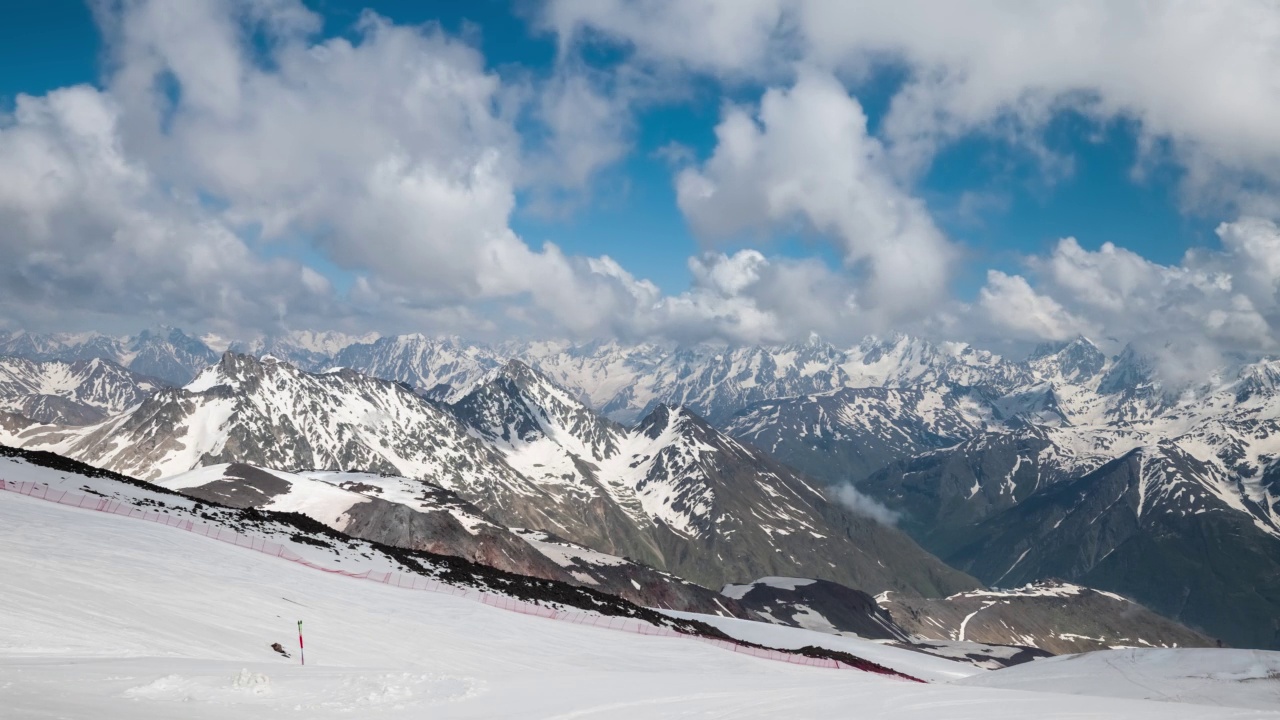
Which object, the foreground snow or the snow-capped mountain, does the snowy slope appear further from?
the snow-capped mountain

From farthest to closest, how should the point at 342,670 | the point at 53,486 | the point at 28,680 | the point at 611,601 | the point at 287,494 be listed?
the point at 287,494, the point at 611,601, the point at 53,486, the point at 342,670, the point at 28,680

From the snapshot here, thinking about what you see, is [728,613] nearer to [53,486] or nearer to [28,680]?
[53,486]

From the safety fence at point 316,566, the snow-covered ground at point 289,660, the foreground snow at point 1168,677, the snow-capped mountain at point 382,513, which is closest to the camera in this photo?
the snow-covered ground at point 289,660

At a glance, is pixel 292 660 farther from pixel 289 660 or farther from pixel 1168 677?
pixel 1168 677

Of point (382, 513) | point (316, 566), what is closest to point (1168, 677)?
point (316, 566)

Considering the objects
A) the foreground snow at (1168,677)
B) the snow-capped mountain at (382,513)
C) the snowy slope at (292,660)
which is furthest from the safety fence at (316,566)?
the snow-capped mountain at (382,513)

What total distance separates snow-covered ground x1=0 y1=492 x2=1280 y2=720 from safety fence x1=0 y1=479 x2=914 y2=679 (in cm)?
731

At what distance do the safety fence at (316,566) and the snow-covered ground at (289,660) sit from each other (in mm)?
7309

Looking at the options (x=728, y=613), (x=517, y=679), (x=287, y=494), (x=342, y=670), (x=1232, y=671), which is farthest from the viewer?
(x=728, y=613)

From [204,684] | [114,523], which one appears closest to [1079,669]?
[204,684]

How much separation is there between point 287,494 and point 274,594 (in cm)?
15033

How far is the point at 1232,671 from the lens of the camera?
18.2 metres

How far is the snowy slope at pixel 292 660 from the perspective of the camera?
47.3 ft

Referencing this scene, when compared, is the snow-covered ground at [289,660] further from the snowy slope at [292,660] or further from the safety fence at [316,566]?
the safety fence at [316,566]
